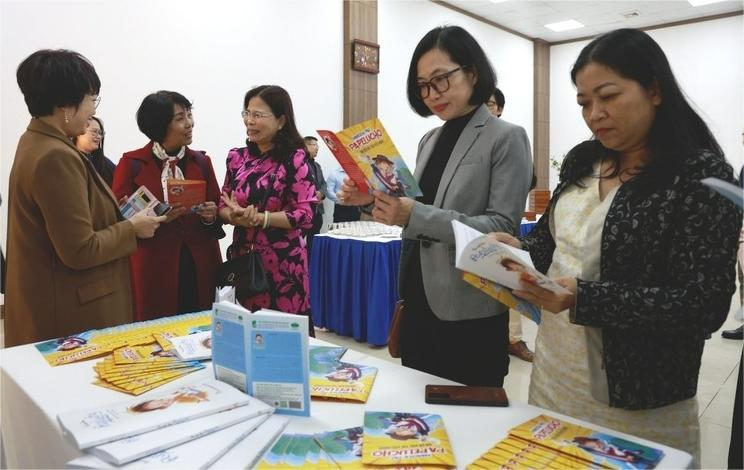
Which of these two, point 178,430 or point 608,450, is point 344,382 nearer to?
point 178,430

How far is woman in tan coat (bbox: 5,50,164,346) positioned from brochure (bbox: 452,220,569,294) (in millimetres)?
1194

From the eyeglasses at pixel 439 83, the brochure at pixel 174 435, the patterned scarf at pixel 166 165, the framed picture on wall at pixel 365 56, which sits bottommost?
the brochure at pixel 174 435

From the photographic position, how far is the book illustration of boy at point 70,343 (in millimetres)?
1492

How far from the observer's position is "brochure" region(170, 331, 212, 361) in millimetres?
1391

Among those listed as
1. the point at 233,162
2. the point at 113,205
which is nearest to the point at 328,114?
the point at 233,162

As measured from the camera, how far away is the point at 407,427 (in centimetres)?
100

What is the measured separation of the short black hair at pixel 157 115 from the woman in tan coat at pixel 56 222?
46 centimetres

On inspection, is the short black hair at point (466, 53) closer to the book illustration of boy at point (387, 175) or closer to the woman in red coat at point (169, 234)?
the book illustration of boy at point (387, 175)

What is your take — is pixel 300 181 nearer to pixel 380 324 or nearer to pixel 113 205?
pixel 113 205

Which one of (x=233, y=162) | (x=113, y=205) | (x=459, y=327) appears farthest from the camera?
(x=233, y=162)

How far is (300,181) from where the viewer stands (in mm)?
2270

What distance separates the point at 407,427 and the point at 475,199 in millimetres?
677

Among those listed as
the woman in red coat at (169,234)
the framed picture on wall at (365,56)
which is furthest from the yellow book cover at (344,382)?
the framed picture on wall at (365,56)

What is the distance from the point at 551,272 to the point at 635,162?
30 centimetres
